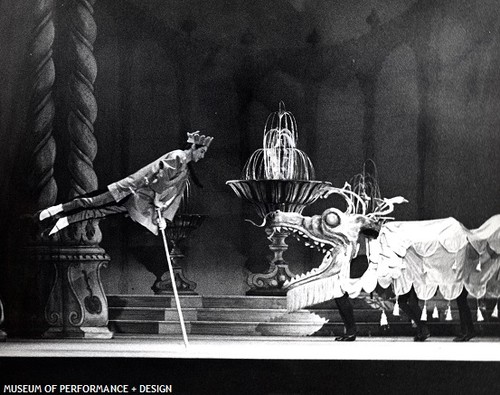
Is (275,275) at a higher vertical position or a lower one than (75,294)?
higher

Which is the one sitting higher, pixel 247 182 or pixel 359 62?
pixel 359 62

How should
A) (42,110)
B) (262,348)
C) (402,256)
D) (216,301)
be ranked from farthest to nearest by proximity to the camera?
(216,301)
(42,110)
(402,256)
(262,348)

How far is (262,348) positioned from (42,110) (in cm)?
242

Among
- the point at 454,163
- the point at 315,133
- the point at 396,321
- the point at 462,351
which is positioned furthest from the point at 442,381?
the point at 315,133

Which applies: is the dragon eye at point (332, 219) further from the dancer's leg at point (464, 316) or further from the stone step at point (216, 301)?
the dancer's leg at point (464, 316)

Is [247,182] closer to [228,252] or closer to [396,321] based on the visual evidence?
[228,252]

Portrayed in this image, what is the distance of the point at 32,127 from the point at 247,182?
5.45ft

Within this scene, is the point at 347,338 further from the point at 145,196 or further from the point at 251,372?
the point at 145,196

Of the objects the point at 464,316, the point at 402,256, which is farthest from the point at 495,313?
the point at 402,256

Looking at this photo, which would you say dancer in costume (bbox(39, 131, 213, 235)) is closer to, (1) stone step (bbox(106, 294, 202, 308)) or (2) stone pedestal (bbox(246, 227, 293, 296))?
(1) stone step (bbox(106, 294, 202, 308))

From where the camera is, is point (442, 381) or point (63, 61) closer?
point (442, 381)

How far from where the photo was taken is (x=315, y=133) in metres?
8.19

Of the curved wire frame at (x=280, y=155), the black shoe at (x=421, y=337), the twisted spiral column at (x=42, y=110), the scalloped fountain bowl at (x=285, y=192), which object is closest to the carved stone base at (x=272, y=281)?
the scalloped fountain bowl at (x=285, y=192)

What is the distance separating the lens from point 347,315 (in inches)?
293
